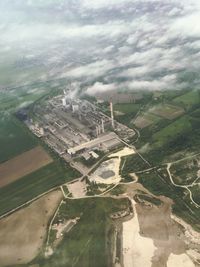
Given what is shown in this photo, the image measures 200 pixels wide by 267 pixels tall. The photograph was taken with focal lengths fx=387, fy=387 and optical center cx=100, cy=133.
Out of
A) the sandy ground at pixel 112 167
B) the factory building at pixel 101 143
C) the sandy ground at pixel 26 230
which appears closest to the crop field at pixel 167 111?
the factory building at pixel 101 143

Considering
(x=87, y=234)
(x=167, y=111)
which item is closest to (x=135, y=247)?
(x=87, y=234)

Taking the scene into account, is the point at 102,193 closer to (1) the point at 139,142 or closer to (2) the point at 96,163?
(2) the point at 96,163

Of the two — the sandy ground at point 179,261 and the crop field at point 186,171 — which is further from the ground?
the sandy ground at point 179,261

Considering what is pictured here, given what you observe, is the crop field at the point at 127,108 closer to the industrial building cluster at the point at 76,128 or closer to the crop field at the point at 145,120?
the crop field at the point at 145,120

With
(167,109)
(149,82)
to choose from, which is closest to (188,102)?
(167,109)

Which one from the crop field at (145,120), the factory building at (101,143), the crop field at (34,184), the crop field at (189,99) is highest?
the crop field at (34,184)
